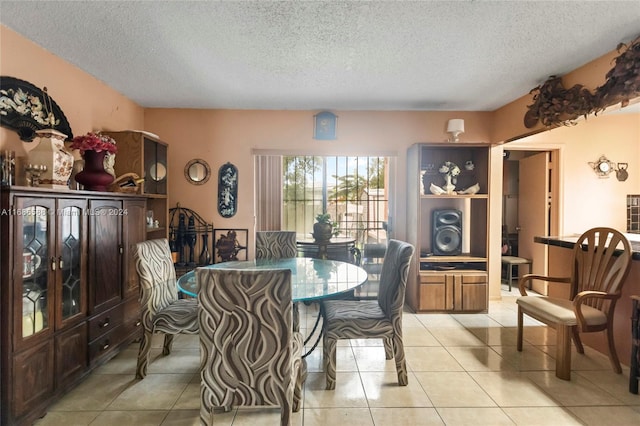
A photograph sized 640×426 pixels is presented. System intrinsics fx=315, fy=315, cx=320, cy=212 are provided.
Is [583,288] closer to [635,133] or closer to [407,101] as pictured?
[407,101]

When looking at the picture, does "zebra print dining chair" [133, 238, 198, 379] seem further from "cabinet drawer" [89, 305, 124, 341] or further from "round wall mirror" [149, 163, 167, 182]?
"round wall mirror" [149, 163, 167, 182]

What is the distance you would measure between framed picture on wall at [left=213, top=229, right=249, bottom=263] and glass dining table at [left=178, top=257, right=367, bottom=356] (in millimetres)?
1049

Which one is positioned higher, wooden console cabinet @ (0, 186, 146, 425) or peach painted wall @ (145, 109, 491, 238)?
peach painted wall @ (145, 109, 491, 238)

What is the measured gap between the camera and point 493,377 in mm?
2314

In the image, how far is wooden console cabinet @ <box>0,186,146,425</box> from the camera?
1.66m

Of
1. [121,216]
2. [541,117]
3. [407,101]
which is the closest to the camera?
[121,216]

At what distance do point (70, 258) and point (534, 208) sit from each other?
539 centimetres

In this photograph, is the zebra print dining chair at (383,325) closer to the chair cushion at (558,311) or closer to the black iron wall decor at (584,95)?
the chair cushion at (558,311)

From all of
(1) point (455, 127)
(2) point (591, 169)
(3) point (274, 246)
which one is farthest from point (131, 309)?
(2) point (591, 169)

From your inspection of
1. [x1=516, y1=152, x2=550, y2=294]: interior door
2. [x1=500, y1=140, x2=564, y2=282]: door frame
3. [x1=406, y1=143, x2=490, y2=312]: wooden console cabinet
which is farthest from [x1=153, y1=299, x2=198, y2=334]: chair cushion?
[x1=516, y1=152, x2=550, y2=294]: interior door

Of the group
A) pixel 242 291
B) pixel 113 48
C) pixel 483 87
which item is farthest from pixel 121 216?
pixel 483 87

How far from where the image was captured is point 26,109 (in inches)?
87.1

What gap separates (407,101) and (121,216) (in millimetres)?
3118

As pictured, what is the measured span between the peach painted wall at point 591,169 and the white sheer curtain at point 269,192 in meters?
3.70
